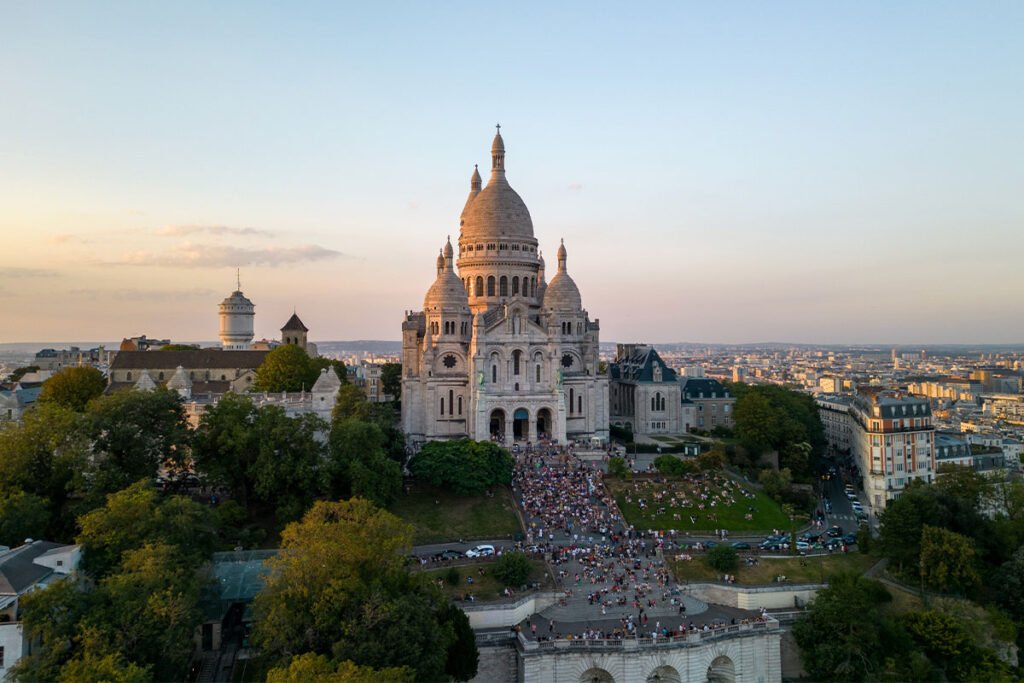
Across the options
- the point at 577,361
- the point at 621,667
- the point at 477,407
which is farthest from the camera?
the point at 577,361

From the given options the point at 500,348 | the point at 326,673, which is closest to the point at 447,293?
the point at 500,348

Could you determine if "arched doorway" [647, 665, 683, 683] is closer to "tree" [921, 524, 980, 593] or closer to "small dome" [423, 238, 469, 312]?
"tree" [921, 524, 980, 593]

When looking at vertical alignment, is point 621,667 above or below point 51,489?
below

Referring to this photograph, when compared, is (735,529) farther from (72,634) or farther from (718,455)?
(72,634)

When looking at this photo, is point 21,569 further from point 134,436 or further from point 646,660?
point 646,660

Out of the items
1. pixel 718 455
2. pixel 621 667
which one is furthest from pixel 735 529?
pixel 621 667

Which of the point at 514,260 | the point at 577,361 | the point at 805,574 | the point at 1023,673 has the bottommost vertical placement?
the point at 1023,673

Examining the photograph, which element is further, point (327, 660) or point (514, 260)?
point (514, 260)
